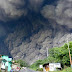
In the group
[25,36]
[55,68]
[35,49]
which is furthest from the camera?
[25,36]

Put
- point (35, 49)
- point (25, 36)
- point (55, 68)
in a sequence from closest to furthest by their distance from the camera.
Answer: point (55, 68)
point (35, 49)
point (25, 36)

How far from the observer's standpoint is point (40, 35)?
119688mm

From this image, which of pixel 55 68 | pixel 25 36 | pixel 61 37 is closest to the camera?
pixel 55 68

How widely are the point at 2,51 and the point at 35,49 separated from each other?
38.4 meters

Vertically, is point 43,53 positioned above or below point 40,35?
below

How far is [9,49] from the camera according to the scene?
129625mm

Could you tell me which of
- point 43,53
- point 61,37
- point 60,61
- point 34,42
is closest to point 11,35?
point 34,42

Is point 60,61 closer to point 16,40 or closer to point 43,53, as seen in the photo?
point 43,53

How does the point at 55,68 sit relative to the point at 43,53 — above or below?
below

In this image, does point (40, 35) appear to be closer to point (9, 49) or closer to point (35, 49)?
point (35, 49)

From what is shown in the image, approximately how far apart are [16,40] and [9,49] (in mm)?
12441

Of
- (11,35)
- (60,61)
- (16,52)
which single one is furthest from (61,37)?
(60,61)

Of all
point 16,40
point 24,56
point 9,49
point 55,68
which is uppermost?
point 16,40

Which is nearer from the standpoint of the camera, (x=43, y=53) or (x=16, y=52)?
(x=43, y=53)
